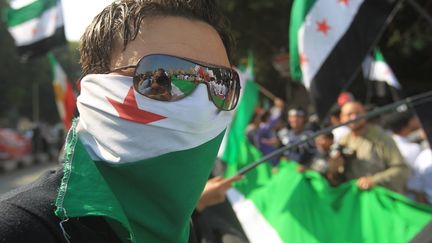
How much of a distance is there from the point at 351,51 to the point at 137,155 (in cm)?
287

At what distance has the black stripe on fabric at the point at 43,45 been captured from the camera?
733 cm

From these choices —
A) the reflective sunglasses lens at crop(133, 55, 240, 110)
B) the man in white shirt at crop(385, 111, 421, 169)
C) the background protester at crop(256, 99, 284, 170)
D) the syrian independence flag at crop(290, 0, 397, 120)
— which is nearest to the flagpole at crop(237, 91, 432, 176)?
the syrian independence flag at crop(290, 0, 397, 120)

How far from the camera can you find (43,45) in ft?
24.2

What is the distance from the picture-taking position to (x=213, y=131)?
1.30 metres

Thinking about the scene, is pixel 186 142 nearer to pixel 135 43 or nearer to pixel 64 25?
pixel 135 43

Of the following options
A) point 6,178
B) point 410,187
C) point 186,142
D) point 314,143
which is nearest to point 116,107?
point 186,142

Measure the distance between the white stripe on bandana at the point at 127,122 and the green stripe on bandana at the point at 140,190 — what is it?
25 millimetres

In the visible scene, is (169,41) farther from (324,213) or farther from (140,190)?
(324,213)

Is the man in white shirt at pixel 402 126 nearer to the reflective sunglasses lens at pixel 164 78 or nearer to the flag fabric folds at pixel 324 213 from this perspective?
the flag fabric folds at pixel 324 213

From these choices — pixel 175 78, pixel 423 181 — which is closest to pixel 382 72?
pixel 423 181

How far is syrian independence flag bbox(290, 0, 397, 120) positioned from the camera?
3.60 m

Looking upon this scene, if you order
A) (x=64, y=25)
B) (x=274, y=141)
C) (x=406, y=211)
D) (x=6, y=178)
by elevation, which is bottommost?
(x=6, y=178)

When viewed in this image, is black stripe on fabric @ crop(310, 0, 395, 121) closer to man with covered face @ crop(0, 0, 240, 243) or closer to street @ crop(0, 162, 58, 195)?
man with covered face @ crop(0, 0, 240, 243)

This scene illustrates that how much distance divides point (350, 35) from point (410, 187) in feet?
4.82
